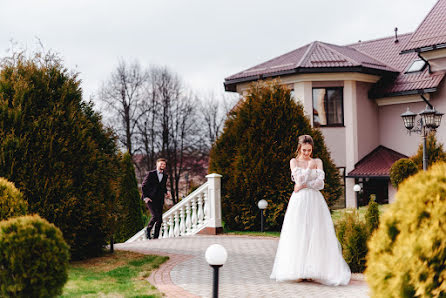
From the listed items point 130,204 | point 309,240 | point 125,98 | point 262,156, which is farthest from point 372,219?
point 125,98

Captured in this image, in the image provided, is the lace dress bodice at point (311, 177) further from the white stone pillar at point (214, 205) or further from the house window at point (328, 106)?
the house window at point (328, 106)

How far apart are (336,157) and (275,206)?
10089 mm

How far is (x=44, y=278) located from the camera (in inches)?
196

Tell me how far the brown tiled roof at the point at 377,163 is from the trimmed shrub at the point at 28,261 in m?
18.8

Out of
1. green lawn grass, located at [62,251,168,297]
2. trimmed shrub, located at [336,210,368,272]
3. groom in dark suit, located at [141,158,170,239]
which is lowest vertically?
green lawn grass, located at [62,251,168,297]

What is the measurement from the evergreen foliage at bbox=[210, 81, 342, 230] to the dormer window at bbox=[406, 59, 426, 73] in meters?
11.5

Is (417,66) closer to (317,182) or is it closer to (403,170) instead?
(403,170)

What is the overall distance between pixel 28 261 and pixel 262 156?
9.45 metres

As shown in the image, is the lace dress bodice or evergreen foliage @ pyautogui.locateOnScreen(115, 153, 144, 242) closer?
the lace dress bodice

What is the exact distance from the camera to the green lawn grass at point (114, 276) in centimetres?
657

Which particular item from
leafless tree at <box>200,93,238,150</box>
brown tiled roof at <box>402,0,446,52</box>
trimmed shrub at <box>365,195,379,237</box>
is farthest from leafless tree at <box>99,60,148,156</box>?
trimmed shrub at <box>365,195,379,237</box>

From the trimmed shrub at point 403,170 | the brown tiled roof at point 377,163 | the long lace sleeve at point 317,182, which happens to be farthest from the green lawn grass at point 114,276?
the brown tiled roof at point 377,163

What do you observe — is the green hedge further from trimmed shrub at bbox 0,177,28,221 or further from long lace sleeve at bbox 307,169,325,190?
trimmed shrub at bbox 0,177,28,221

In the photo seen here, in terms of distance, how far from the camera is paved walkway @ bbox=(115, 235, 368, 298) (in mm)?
6852
